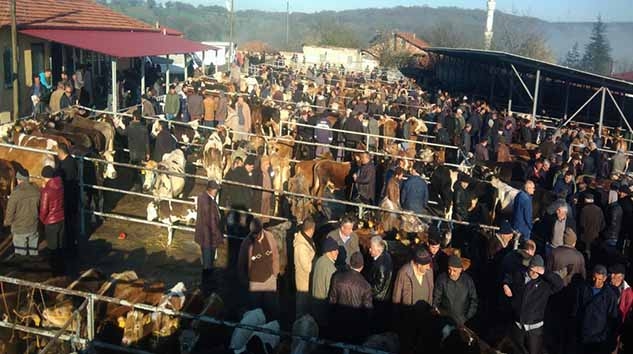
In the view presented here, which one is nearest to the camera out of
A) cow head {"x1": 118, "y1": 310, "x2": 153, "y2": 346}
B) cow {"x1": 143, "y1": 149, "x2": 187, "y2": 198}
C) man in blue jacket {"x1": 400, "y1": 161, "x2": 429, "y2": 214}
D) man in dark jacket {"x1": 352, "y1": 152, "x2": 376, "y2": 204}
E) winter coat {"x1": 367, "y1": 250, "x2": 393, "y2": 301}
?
cow head {"x1": 118, "y1": 310, "x2": 153, "y2": 346}

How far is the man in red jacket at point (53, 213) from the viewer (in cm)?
965

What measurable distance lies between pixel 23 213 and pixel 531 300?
A: 6.83 meters

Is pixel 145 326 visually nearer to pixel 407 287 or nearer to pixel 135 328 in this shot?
pixel 135 328

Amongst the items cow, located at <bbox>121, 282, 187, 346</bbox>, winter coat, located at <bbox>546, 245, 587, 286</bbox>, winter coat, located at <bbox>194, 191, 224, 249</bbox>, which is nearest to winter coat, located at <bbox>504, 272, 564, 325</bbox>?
winter coat, located at <bbox>546, 245, 587, 286</bbox>

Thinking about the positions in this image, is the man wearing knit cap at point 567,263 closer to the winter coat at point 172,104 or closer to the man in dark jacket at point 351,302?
the man in dark jacket at point 351,302

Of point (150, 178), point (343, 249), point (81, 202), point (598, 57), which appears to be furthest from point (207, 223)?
point (598, 57)

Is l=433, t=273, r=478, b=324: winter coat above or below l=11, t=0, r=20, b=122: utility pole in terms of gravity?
below

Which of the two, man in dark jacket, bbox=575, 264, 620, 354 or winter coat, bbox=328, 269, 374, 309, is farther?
man in dark jacket, bbox=575, 264, 620, 354

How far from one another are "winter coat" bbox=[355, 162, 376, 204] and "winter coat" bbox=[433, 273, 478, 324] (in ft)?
17.1

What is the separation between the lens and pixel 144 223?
1240 cm

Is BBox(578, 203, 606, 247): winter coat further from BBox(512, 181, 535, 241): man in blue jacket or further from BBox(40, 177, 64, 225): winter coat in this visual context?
BBox(40, 177, 64, 225): winter coat

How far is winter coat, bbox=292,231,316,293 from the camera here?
27.9 feet

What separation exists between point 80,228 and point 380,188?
5860 mm

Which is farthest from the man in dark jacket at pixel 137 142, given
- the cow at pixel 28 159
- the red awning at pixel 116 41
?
the red awning at pixel 116 41
